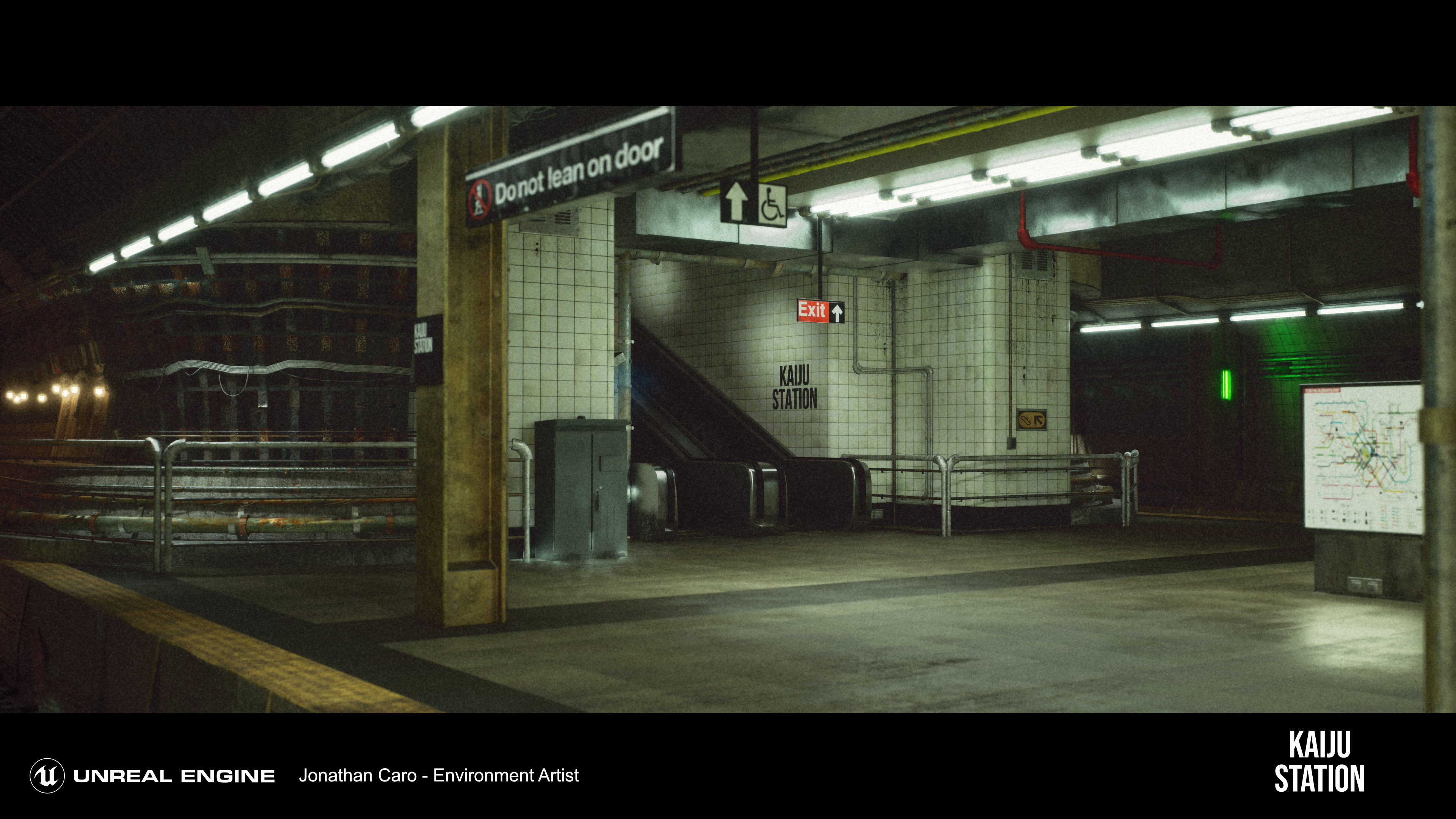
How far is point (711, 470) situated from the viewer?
576 inches

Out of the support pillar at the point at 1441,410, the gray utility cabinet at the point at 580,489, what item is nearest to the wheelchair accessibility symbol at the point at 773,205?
the gray utility cabinet at the point at 580,489

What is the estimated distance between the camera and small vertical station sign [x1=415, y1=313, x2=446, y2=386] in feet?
24.8

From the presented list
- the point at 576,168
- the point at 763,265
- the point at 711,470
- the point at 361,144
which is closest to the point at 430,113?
the point at 361,144

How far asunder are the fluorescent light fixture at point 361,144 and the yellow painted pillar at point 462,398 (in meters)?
0.28

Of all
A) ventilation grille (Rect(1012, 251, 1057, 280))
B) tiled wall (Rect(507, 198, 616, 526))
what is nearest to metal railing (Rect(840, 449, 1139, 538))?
ventilation grille (Rect(1012, 251, 1057, 280))

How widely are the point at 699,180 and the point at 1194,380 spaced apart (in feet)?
36.1

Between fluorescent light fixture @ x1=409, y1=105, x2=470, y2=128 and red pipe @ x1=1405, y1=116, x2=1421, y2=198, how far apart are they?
7.62 metres

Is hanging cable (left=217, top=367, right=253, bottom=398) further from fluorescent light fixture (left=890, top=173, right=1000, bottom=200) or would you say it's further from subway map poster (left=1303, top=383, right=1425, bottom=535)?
subway map poster (left=1303, top=383, right=1425, bottom=535)

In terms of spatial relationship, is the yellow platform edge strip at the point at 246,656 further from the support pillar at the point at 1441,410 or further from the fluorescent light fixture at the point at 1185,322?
the fluorescent light fixture at the point at 1185,322

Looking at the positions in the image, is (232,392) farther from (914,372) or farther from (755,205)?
(914,372)

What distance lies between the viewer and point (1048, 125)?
9.49 metres

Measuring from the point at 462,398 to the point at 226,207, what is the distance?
444 centimetres
